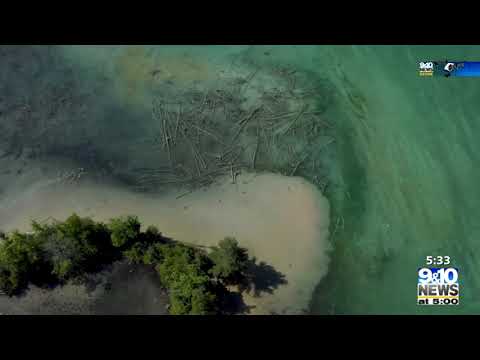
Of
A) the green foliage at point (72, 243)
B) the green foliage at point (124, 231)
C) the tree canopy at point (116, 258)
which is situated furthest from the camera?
the green foliage at point (124, 231)

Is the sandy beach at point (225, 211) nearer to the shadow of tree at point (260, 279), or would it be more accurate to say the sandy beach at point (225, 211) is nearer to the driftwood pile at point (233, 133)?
the shadow of tree at point (260, 279)

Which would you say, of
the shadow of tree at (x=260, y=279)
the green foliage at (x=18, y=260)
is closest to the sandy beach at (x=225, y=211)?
the shadow of tree at (x=260, y=279)

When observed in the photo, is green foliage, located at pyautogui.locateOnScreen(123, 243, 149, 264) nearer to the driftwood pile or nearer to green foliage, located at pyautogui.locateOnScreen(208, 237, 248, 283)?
green foliage, located at pyautogui.locateOnScreen(208, 237, 248, 283)

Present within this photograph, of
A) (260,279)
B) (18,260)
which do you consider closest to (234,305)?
(260,279)

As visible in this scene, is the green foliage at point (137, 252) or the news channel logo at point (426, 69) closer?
the green foliage at point (137, 252)

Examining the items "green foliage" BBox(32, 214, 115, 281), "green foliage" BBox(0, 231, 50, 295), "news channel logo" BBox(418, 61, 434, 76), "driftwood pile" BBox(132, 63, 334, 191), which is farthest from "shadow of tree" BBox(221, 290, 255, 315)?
"news channel logo" BBox(418, 61, 434, 76)
